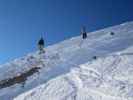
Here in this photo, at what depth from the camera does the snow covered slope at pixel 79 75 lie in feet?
63.3

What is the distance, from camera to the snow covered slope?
19.3 meters

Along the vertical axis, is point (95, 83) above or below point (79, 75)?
below

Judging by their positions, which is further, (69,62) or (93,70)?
(69,62)

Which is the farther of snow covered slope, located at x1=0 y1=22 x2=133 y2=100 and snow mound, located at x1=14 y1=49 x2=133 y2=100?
snow covered slope, located at x1=0 y1=22 x2=133 y2=100

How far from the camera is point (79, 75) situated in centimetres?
2311

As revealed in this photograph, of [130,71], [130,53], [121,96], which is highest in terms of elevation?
[130,53]

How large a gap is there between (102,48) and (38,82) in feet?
28.4

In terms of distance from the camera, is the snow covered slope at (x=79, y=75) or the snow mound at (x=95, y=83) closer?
the snow mound at (x=95, y=83)

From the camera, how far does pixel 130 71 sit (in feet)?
67.6

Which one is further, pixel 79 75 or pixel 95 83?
pixel 79 75

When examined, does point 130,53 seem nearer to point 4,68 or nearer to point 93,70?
point 93,70

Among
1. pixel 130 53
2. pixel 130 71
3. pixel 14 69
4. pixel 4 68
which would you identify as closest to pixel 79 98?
pixel 130 71

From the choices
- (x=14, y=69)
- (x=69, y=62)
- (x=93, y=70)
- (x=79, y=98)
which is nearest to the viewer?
(x=79, y=98)

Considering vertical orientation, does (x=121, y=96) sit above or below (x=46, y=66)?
below
